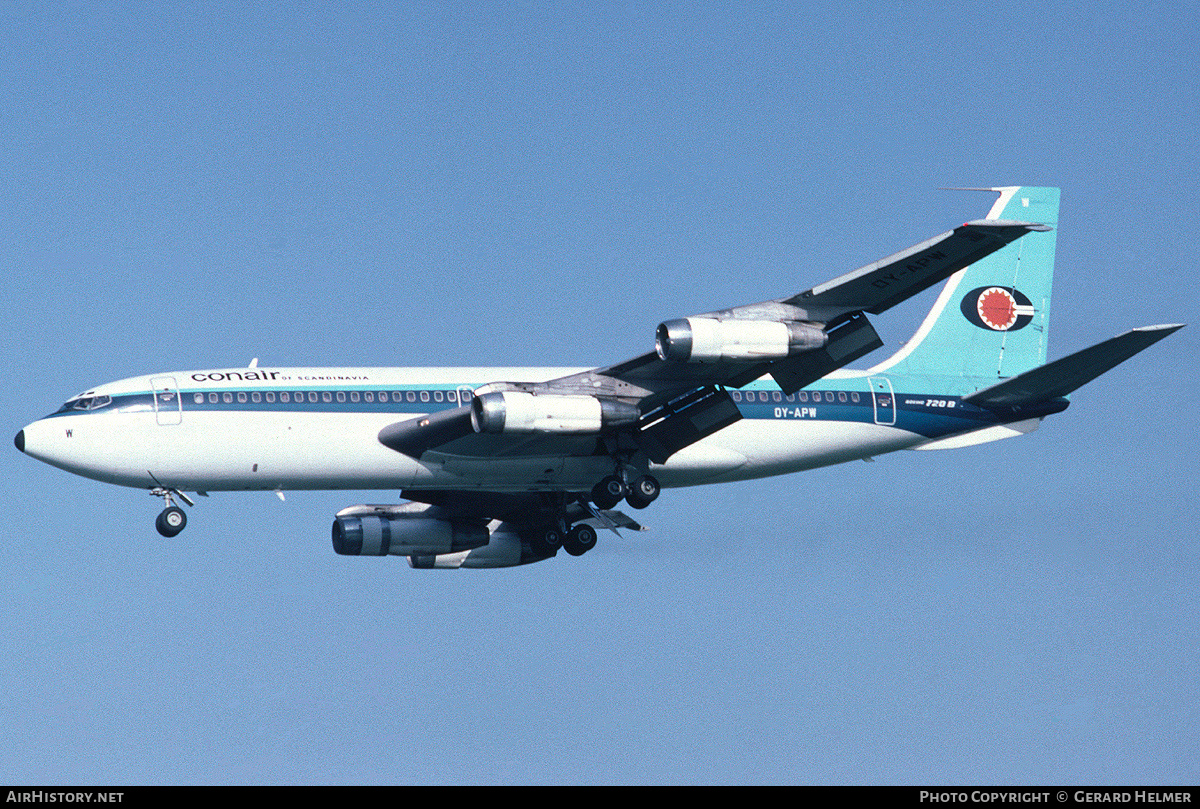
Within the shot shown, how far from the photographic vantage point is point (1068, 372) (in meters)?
50.9

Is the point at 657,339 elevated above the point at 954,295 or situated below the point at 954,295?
below

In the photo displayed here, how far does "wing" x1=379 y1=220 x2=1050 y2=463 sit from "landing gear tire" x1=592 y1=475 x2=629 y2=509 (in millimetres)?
990

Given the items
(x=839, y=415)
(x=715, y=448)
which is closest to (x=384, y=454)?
(x=715, y=448)

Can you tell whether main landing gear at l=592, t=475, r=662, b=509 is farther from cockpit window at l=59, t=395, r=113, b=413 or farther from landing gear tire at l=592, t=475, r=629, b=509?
cockpit window at l=59, t=395, r=113, b=413

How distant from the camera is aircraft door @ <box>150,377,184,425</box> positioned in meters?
49.5

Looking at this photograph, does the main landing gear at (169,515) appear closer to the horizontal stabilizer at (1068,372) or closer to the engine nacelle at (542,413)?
the engine nacelle at (542,413)

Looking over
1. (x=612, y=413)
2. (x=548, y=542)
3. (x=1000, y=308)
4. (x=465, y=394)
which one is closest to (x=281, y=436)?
(x=465, y=394)

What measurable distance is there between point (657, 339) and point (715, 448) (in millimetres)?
8257

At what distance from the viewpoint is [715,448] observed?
52.7m

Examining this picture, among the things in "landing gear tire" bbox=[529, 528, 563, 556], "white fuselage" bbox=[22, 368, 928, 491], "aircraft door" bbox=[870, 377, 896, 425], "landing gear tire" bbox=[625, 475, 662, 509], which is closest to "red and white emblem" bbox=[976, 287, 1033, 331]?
"aircraft door" bbox=[870, 377, 896, 425]

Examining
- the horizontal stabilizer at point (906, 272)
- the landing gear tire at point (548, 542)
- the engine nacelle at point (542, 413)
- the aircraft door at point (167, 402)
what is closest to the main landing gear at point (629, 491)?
the engine nacelle at point (542, 413)

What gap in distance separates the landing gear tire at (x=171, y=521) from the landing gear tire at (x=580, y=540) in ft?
43.5
